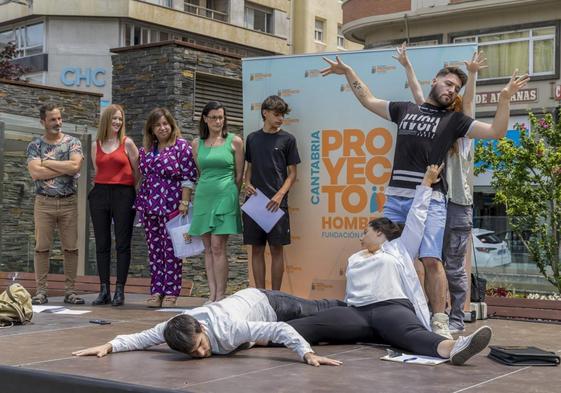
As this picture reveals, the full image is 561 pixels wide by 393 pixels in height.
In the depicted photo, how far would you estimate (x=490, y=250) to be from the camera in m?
13.1

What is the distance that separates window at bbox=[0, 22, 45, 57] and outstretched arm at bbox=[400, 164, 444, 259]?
3412 centimetres

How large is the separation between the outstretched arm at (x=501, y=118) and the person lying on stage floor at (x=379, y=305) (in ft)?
3.34

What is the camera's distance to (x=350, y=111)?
868 cm

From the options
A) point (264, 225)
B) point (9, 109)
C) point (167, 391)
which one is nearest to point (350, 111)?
point (264, 225)

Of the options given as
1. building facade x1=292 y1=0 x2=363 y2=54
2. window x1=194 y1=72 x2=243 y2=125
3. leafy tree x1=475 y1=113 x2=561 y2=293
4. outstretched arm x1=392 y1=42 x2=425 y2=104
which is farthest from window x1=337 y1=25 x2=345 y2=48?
outstretched arm x1=392 y1=42 x2=425 y2=104

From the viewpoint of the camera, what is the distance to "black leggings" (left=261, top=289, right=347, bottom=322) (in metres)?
6.71

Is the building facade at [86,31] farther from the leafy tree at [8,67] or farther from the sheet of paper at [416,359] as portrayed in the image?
the sheet of paper at [416,359]

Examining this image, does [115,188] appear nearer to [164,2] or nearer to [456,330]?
[456,330]

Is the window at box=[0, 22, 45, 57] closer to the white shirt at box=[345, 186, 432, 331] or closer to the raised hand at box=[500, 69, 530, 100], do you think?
the raised hand at box=[500, 69, 530, 100]

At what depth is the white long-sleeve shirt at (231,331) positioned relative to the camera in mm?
5820

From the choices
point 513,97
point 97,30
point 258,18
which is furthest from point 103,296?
point 258,18

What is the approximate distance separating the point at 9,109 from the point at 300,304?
8701 mm

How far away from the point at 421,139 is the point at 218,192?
7.38ft

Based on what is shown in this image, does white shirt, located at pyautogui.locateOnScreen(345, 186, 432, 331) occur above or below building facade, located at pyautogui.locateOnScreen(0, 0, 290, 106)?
below
